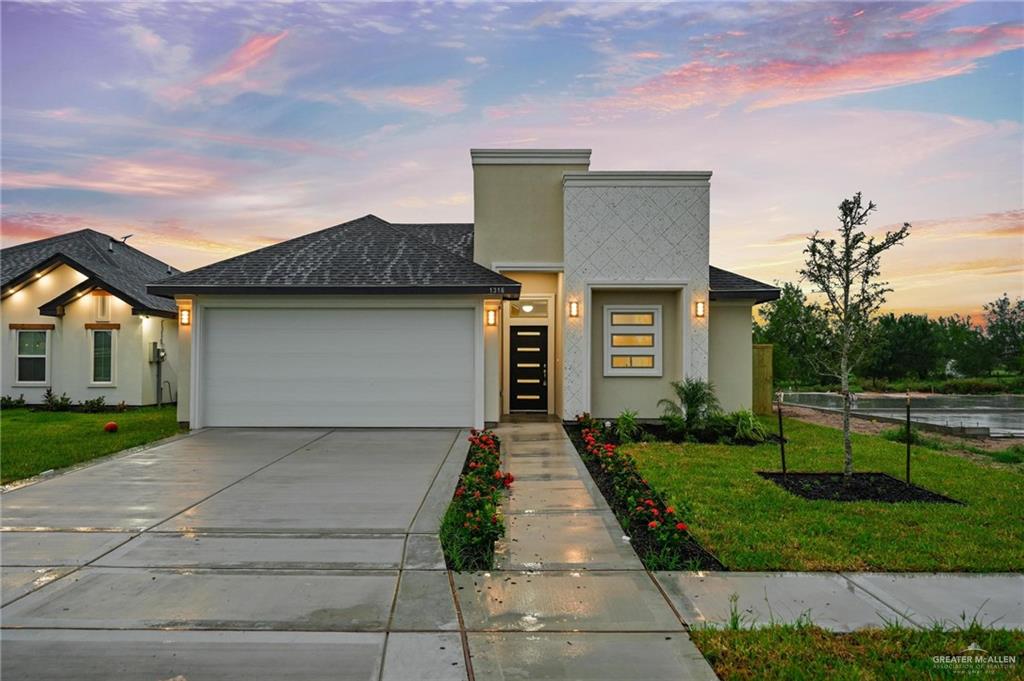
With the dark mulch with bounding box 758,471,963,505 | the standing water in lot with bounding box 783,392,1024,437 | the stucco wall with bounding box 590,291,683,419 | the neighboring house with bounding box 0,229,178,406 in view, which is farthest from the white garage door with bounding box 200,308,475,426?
the standing water in lot with bounding box 783,392,1024,437

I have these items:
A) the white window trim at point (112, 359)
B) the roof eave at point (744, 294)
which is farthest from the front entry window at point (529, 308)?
the white window trim at point (112, 359)

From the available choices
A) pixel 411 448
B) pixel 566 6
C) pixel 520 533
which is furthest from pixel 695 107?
pixel 520 533

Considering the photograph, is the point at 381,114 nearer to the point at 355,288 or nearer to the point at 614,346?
the point at 355,288

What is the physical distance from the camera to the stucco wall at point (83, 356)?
1600 cm

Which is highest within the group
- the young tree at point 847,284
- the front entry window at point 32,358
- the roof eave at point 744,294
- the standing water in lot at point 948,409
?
the roof eave at point 744,294

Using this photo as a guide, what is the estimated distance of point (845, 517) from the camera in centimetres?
559

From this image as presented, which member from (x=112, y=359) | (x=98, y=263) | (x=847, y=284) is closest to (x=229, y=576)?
(x=847, y=284)

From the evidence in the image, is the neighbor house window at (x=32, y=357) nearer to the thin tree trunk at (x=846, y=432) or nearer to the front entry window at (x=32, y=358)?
the front entry window at (x=32, y=358)

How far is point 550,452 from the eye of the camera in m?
8.96

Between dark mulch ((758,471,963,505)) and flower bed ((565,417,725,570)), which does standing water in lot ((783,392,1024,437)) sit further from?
flower bed ((565,417,725,570))

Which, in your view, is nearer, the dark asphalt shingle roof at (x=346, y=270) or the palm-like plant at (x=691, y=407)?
the dark asphalt shingle roof at (x=346, y=270)

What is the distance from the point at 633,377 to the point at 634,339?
819 mm

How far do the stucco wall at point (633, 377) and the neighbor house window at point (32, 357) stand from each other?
1517 centimetres

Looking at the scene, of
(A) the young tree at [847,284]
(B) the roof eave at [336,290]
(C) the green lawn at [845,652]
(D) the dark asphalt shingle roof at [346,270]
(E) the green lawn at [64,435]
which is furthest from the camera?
(D) the dark asphalt shingle roof at [346,270]
